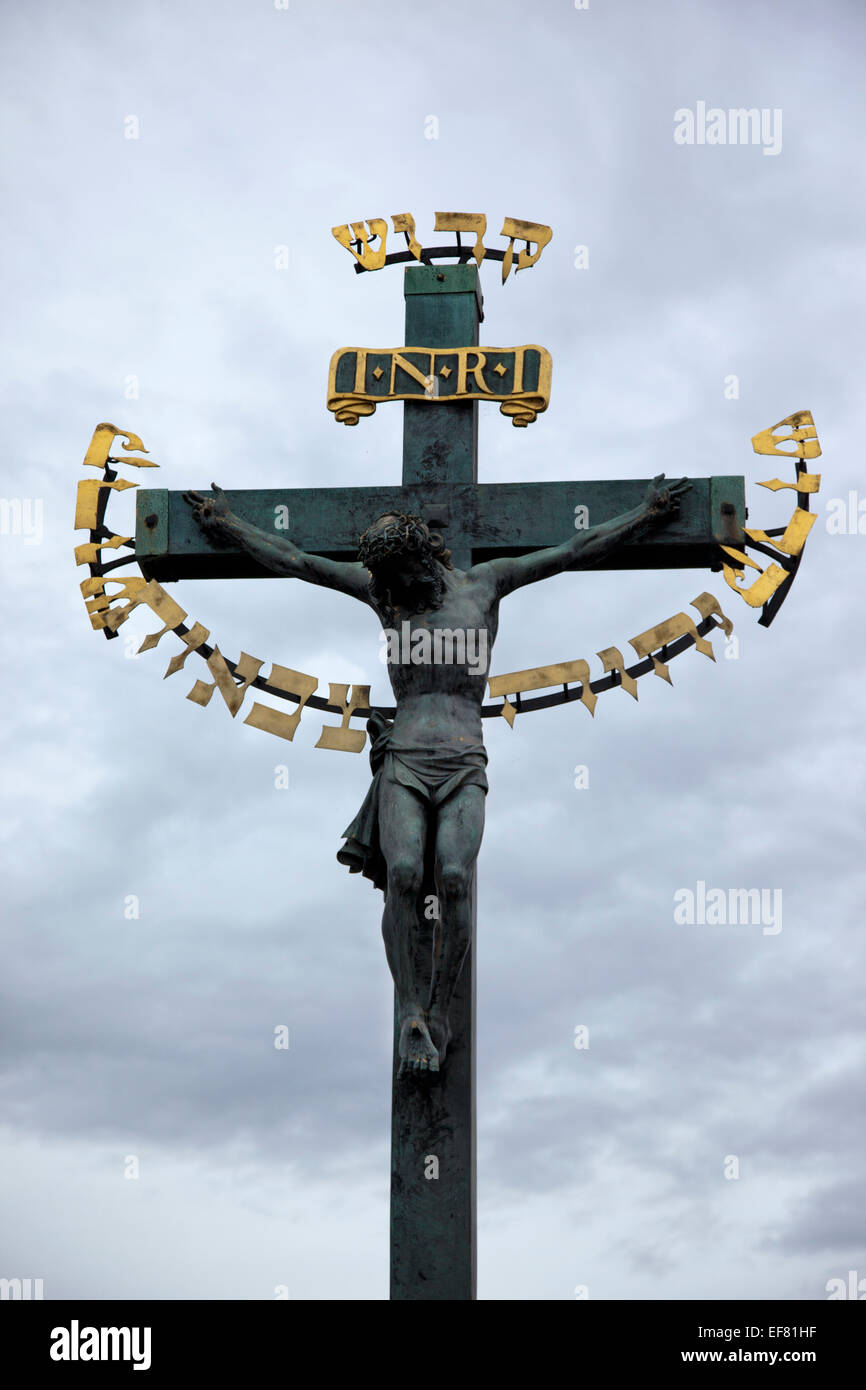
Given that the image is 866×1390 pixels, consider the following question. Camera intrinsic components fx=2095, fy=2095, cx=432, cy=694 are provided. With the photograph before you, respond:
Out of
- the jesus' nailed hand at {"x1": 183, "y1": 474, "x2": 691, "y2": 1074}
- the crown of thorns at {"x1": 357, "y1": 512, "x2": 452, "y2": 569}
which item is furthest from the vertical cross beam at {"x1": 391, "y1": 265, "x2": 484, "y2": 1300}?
the crown of thorns at {"x1": 357, "y1": 512, "x2": 452, "y2": 569}

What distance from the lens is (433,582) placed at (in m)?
8.74

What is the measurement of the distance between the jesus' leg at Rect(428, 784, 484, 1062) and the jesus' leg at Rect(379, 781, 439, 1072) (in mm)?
77

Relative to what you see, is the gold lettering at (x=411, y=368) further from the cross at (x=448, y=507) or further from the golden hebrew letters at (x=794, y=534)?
the golden hebrew letters at (x=794, y=534)

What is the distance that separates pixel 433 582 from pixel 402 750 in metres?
0.73

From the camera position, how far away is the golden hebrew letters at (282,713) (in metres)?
9.27

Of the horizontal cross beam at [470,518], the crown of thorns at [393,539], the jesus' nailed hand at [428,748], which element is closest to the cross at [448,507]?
the horizontal cross beam at [470,518]

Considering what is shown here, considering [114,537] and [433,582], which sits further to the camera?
[114,537]

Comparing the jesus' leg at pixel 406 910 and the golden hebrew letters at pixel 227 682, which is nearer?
the jesus' leg at pixel 406 910

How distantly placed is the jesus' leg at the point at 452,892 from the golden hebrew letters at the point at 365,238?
2.86m
